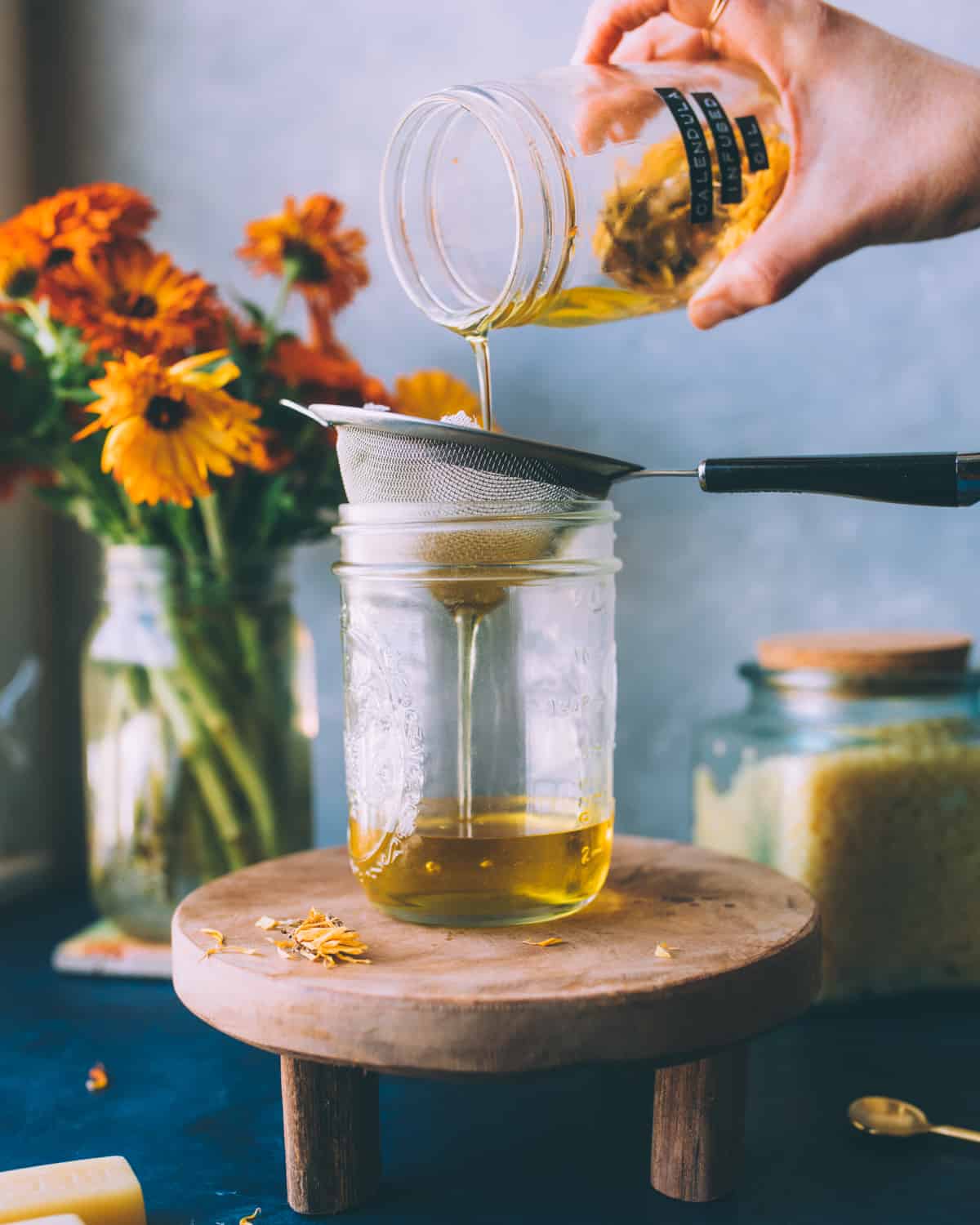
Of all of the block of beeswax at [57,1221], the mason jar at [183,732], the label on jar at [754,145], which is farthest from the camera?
the mason jar at [183,732]

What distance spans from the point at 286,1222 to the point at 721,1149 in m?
0.22

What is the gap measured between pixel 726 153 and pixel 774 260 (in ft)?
0.22

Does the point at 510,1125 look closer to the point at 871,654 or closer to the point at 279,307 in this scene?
the point at 871,654

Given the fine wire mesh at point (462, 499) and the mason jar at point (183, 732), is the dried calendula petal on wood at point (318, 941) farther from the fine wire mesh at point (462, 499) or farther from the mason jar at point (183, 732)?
the mason jar at point (183, 732)

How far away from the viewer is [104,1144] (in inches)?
28.1

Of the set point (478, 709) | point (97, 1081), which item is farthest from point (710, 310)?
point (97, 1081)

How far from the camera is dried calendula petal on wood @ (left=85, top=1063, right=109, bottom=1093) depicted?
0.79m

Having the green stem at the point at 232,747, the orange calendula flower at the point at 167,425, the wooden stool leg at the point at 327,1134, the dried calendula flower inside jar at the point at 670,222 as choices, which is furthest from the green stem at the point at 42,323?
the wooden stool leg at the point at 327,1134

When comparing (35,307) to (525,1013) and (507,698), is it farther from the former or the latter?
(525,1013)

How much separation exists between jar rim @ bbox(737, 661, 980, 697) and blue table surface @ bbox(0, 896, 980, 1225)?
22 cm

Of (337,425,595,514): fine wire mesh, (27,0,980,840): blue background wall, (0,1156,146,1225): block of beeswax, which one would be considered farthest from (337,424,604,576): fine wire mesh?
(27,0,980,840): blue background wall

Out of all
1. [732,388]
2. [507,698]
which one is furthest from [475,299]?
[732,388]

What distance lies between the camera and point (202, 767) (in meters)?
0.95

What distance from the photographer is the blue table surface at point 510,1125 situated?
642mm
